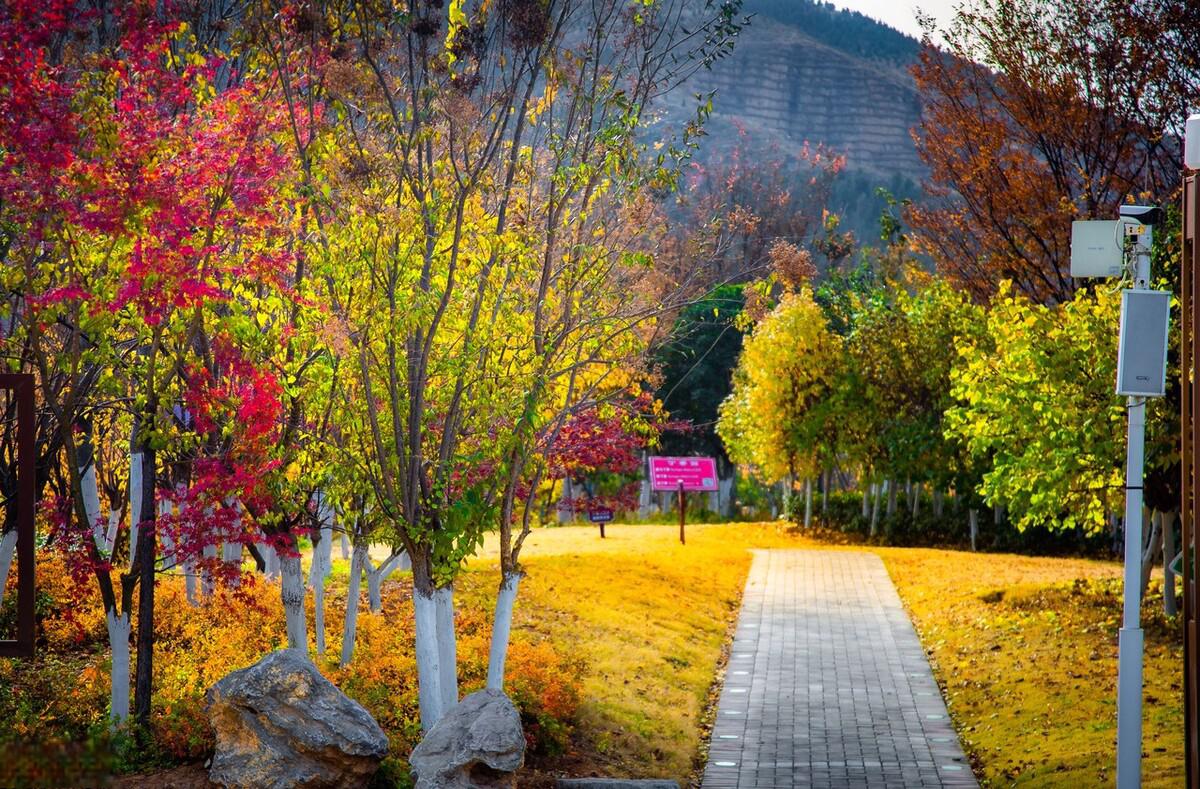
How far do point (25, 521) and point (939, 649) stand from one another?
39.0 ft

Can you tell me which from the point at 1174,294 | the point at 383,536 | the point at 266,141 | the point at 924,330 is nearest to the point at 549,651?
the point at 383,536

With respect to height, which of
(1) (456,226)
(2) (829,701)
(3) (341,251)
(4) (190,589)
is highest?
(1) (456,226)

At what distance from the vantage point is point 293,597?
37.8ft

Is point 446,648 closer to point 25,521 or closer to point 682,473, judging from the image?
point 25,521

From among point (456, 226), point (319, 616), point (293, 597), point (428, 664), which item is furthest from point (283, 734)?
point (319, 616)

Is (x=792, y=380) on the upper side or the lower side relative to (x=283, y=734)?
upper

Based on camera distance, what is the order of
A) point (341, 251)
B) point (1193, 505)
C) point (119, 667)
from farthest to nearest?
point (119, 667) < point (341, 251) < point (1193, 505)

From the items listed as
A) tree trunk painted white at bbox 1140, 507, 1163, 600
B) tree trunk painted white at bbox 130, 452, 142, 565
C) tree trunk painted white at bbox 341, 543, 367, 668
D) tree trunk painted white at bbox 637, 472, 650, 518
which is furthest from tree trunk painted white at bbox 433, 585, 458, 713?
tree trunk painted white at bbox 637, 472, 650, 518

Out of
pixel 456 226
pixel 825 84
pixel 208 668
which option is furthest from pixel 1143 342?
pixel 825 84

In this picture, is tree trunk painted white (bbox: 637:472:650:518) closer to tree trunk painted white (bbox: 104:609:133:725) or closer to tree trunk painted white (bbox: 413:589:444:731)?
tree trunk painted white (bbox: 413:589:444:731)

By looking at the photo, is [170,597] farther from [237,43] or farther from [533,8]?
[533,8]

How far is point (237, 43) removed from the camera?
10.3 metres

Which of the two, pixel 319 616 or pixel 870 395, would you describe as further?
pixel 870 395

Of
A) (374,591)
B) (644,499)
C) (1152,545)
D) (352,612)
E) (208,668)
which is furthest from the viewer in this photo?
(644,499)
